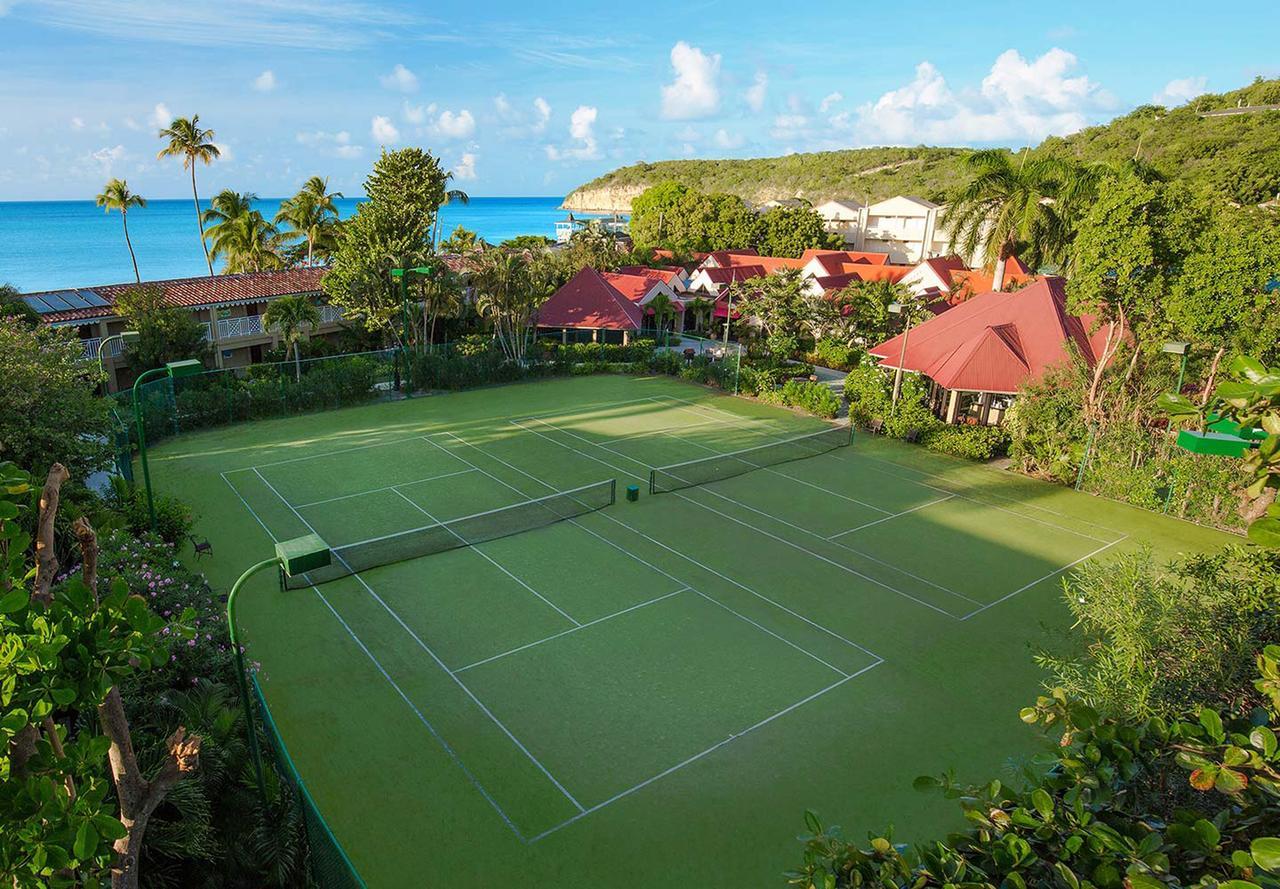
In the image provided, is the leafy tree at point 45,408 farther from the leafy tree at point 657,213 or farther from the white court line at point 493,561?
the leafy tree at point 657,213

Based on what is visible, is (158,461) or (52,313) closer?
(158,461)

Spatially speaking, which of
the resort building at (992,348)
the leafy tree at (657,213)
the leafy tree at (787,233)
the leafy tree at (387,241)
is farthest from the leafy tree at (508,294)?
the leafy tree at (657,213)

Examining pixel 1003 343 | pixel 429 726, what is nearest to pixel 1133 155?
pixel 1003 343

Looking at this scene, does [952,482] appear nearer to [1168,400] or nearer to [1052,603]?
[1052,603]

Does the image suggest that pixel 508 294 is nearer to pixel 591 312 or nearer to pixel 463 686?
pixel 591 312

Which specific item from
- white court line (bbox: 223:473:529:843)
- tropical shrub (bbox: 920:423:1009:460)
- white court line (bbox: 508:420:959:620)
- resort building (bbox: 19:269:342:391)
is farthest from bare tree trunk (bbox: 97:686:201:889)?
resort building (bbox: 19:269:342:391)

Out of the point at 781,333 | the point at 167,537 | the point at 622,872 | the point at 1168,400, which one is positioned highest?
the point at 1168,400

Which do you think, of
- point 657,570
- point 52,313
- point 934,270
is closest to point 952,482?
point 657,570
